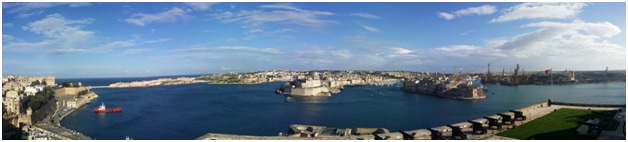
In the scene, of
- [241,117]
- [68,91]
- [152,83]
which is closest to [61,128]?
[241,117]

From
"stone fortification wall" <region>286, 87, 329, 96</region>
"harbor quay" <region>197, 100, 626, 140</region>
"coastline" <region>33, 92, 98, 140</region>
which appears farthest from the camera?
"stone fortification wall" <region>286, 87, 329, 96</region>

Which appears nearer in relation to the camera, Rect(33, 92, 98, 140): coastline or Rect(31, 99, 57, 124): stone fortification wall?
Rect(33, 92, 98, 140): coastline

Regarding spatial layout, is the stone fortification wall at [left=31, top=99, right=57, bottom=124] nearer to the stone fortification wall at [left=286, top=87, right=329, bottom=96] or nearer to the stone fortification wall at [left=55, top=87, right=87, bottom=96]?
the stone fortification wall at [left=55, top=87, right=87, bottom=96]

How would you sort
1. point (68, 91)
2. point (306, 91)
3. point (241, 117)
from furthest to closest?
1. point (306, 91)
2. point (68, 91)
3. point (241, 117)

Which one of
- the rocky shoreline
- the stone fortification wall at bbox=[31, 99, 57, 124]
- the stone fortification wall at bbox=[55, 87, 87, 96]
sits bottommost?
the stone fortification wall at bbox=[31, 99, 57, 124]

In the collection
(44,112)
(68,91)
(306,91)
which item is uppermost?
(68,91)

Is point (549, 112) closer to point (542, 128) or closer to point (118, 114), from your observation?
point (542, 128)

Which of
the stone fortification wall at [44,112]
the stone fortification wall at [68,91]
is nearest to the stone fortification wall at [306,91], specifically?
the stone fortification wall at [68,91]

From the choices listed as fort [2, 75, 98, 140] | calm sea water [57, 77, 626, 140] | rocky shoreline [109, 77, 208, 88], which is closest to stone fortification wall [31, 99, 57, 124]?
Result: fort [2, 75, 98, 140]

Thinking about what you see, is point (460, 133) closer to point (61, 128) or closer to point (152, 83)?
point (61, 128)

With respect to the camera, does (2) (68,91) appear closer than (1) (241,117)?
No

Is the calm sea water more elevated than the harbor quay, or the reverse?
the harbor quay

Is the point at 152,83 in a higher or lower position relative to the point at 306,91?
higher
